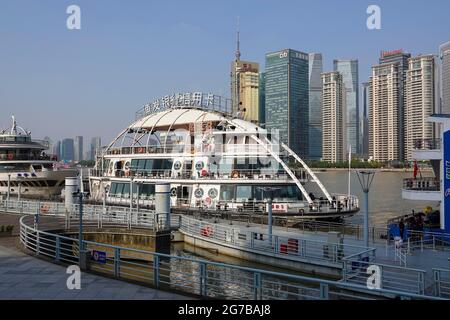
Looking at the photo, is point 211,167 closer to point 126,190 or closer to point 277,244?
point 126,190

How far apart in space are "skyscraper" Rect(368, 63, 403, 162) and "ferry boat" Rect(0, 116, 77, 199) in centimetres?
14565

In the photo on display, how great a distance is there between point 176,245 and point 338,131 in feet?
567

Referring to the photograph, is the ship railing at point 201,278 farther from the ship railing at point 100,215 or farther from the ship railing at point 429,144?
the ship railing at point 429,144

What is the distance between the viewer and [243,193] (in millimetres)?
33312

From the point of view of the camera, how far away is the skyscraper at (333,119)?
188 m

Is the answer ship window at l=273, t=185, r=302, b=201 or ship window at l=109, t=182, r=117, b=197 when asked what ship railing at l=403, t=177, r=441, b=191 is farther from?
ship window at l=109, t=182, r=117, b=197

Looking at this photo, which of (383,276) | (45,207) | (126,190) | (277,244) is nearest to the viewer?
(383,276)

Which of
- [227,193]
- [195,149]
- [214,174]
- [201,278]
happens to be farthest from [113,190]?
[201,278]

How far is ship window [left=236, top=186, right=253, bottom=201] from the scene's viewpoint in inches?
1304

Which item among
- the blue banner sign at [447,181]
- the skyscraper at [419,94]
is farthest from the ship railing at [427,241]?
the skyscraper at [419,94]

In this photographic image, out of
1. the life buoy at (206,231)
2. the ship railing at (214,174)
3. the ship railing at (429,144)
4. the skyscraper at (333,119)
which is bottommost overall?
the life buoy at (206,231)

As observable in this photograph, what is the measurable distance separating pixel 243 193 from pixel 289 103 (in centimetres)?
15465

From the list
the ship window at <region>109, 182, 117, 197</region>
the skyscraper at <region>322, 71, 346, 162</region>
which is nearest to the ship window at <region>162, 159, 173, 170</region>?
the ship window at <region>109, 182, 117, 197</region>

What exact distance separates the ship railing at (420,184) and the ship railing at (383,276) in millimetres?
9693
